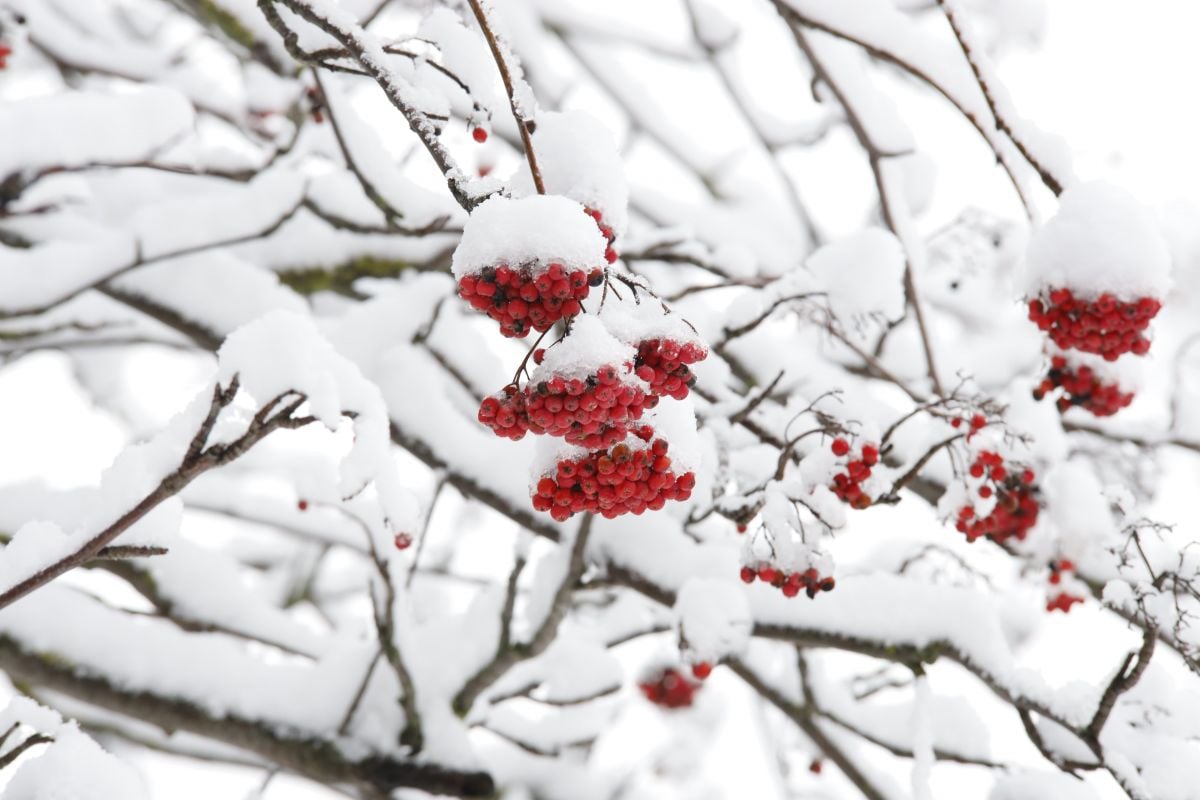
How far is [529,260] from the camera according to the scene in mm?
1203

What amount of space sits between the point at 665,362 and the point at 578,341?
14 cm

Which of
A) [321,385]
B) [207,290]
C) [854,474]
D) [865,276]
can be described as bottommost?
[321,385]

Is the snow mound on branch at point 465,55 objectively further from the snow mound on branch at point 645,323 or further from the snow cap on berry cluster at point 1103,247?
the snow cap on berry cluster at point 1103,247

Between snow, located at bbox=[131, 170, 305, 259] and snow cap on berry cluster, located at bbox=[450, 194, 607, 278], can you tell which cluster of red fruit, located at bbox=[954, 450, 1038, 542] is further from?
snow, located at bbox=[131, 170, 305, 259]

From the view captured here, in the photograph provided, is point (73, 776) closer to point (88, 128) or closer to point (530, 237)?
point (530, 237)

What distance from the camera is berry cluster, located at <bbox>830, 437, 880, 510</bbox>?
204 cm

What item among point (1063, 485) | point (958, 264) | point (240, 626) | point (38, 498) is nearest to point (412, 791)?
point (240, 626)

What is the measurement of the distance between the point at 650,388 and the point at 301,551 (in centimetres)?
544

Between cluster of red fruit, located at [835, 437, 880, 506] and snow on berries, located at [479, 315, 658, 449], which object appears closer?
snow on berries, located at [479, 315, 658, 449]

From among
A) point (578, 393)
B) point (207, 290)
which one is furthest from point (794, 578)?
point (207, 290)

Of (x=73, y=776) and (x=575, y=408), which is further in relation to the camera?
(x=73, y=776)

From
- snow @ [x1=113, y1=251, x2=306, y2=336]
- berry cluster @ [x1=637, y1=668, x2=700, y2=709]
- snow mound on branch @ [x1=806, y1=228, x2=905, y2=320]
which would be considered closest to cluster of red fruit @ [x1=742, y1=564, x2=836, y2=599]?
snow mound on branch @ [x1=806, y1=228, x2=905, y2=320]

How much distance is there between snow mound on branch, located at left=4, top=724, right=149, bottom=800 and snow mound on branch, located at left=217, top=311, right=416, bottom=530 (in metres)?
0.61

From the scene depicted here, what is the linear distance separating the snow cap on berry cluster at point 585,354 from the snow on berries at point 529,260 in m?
0.03
